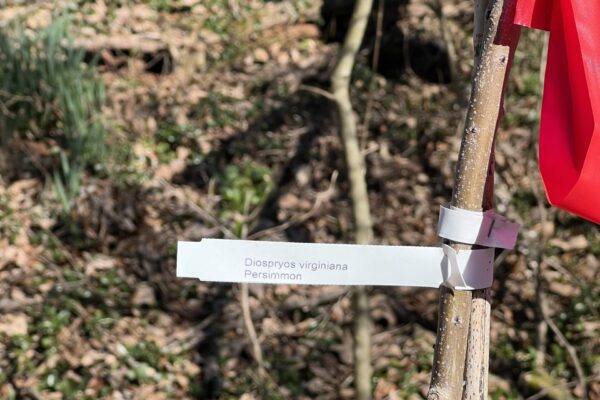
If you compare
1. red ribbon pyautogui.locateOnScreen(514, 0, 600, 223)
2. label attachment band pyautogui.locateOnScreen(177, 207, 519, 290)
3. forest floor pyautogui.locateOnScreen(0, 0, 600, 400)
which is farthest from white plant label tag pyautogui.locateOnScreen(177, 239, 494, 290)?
forest floor pyautogui.locateOnScreen(0, 0, 600, 400)

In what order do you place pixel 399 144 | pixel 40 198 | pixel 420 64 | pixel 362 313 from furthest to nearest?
pixel 420 64
pixel 399 144
pixel 40 198
pixel 362 313

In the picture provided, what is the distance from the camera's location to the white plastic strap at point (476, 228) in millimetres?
1275

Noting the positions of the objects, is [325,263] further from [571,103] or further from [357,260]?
[571,103]

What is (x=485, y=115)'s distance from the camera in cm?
127

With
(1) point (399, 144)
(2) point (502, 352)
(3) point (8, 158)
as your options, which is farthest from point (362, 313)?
(3) point (8, 158)

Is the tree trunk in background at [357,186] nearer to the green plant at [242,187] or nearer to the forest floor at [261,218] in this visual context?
the forest floor at [261,218]

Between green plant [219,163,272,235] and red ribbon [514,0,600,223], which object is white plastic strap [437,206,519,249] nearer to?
red ribbon [514,0,600,223]

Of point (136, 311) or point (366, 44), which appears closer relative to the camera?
point (136, 311)

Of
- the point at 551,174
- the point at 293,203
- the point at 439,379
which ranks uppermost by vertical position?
the point at 551,174

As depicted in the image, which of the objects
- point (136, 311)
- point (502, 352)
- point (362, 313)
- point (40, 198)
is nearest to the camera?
point (362, 313)

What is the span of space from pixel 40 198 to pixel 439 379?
308cm

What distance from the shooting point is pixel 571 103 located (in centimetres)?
121

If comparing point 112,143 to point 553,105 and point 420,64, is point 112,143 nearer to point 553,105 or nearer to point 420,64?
point 420,64

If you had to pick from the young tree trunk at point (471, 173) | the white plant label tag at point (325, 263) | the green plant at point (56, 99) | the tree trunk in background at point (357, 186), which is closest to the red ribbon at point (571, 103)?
the young tree trunk at point (471, 173)
